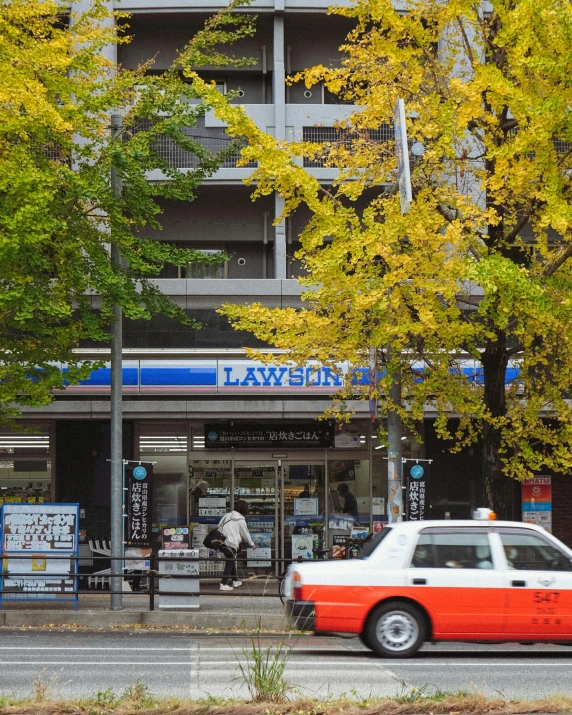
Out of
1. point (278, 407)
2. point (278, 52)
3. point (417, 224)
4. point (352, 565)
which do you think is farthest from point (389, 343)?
point (278, 52)

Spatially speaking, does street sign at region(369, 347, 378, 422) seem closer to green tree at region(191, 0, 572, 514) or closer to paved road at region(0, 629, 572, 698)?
green tree at region(191, 0, 572, 514)

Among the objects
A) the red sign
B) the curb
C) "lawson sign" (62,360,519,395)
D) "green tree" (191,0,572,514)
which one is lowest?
the curb

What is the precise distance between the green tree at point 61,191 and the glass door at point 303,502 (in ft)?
19.0

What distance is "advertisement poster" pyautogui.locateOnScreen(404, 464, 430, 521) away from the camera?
19.3 metres

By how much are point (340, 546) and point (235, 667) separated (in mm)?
11435

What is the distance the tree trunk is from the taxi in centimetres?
382

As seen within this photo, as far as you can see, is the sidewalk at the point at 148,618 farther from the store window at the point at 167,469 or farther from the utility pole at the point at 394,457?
the store window at the point at 167,469

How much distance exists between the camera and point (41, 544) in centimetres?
1728

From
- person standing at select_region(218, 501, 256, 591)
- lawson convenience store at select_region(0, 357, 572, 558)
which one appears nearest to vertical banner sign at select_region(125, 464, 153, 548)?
person standing at select_region(218, 501, 256, 591)

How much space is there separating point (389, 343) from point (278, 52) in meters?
9.93

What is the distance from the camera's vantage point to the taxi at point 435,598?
1166cm

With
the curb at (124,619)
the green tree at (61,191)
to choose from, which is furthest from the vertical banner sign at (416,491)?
the green tree at (61,191)

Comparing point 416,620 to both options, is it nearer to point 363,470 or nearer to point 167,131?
point 167,131

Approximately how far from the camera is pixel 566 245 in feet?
52.5
